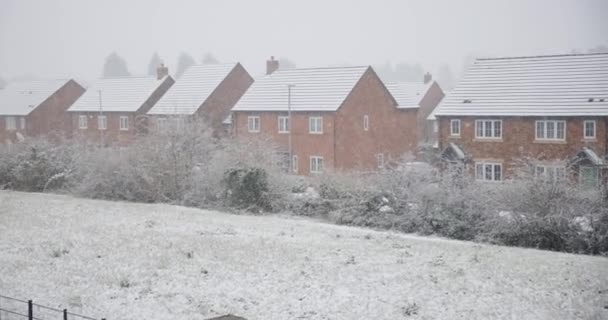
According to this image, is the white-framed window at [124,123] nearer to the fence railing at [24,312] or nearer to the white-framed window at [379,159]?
the white-framed window at [379,159]

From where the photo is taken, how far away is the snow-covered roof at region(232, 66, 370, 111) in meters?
48.3

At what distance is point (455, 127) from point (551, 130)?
621 centimetres

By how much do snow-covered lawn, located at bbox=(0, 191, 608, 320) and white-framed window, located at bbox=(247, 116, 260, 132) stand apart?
24.6m

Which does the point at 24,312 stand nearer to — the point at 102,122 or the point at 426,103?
the point at 102,122

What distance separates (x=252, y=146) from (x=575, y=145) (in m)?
19.6

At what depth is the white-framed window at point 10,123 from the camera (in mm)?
70938

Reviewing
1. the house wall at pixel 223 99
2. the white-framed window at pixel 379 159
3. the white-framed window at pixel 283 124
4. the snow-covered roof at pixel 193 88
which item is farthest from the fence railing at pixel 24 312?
the house wall at pixel 223 99

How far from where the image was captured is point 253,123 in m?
51.9

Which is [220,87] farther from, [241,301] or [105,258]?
[241,301]

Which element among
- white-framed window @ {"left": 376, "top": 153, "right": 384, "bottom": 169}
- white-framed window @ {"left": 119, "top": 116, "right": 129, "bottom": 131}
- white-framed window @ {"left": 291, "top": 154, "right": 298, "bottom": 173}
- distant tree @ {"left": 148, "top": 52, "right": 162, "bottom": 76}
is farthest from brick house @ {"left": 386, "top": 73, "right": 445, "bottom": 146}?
distant tree @ {"left": 148, "top": 52, "right": 162, "bottom": 76}

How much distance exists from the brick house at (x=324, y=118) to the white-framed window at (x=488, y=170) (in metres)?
Answer: 6.02

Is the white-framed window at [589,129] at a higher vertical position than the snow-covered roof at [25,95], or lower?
lower

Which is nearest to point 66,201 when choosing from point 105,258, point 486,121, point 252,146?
point 252,146

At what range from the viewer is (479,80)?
1795 inches
